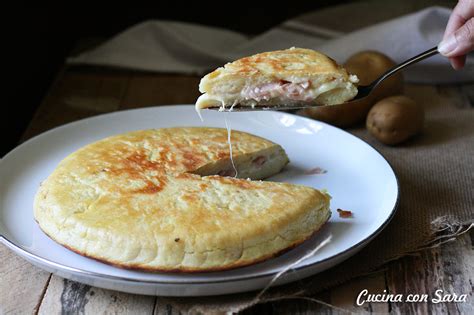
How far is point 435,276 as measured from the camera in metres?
2.91

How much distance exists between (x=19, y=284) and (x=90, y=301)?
0.36 metres

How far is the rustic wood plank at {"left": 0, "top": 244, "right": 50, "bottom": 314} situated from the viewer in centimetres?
275

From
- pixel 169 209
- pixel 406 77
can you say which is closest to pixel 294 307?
pixel 169 209

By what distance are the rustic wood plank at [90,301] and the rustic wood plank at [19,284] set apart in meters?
0.05

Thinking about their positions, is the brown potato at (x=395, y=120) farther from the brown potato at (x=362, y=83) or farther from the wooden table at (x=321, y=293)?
the wooden table at (x=321, y=293)

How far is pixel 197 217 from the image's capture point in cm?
280

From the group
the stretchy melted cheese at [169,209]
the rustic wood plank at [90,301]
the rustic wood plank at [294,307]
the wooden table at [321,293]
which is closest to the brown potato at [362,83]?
the stretchy melted cheese at [169,209]

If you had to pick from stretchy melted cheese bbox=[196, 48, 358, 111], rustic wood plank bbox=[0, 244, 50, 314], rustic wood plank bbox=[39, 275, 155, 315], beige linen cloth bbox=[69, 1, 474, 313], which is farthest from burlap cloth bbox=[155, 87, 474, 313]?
stretchy melted cheese bbox=[196, 48, 358, 111]

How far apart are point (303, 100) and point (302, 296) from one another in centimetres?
99

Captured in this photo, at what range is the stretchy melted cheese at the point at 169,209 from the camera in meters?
2.69

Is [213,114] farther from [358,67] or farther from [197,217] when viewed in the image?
[197,217]

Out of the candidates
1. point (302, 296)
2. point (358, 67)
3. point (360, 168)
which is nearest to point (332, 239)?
point (302, 296)

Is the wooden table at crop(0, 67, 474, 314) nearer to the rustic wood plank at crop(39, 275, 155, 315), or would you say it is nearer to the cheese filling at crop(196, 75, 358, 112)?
the rustic wood plank at crop(39, 275, 155, 315)

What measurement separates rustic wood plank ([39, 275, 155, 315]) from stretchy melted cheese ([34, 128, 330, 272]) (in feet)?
0.47
